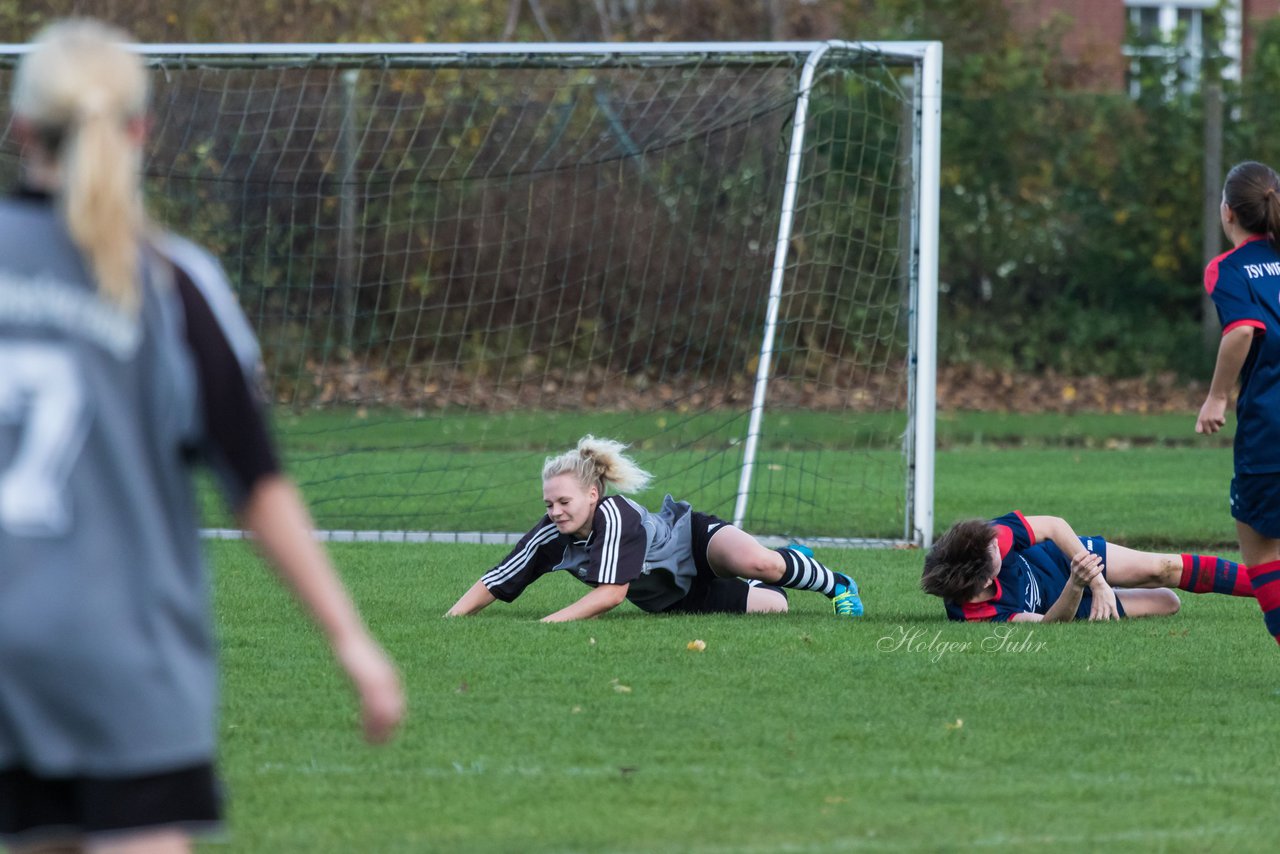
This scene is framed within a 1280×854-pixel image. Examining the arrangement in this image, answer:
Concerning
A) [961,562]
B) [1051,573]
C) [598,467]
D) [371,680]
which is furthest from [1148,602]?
[371,680]

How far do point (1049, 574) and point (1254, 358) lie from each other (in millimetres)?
2050

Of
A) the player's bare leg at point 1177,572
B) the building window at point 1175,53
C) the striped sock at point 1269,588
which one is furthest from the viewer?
the building window at point 1175,53

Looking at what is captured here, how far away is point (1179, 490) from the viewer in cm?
1223

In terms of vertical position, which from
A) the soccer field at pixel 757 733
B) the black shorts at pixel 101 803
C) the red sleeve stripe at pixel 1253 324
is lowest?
the soccer field at pixel 757 733

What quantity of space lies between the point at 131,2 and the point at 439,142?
516 cm

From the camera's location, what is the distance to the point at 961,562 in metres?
6.88

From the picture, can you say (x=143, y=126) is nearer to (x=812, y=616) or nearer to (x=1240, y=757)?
(x=1240, y=757)

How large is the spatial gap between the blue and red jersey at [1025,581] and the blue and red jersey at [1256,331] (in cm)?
159

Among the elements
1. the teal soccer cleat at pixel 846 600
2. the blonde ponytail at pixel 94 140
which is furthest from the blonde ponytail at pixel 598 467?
the blonde ponytail at pixel 94 140

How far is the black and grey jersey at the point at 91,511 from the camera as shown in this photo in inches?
85.0

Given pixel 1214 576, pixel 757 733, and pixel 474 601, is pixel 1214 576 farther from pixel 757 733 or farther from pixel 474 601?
pixel 474 601

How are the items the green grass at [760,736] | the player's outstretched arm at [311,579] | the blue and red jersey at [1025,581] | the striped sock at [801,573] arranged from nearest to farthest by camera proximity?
the player's outstretched arm at [311,579] → the green grass at [760,736] → the blue and red jersey at [1025,581] → the striped sock at [801,573]

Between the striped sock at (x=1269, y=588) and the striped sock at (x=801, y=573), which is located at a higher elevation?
the striped sock at (x=1269, y=588)

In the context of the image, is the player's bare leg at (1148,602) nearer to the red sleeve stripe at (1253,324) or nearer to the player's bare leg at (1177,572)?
the player's bare leg at (1177,572)
